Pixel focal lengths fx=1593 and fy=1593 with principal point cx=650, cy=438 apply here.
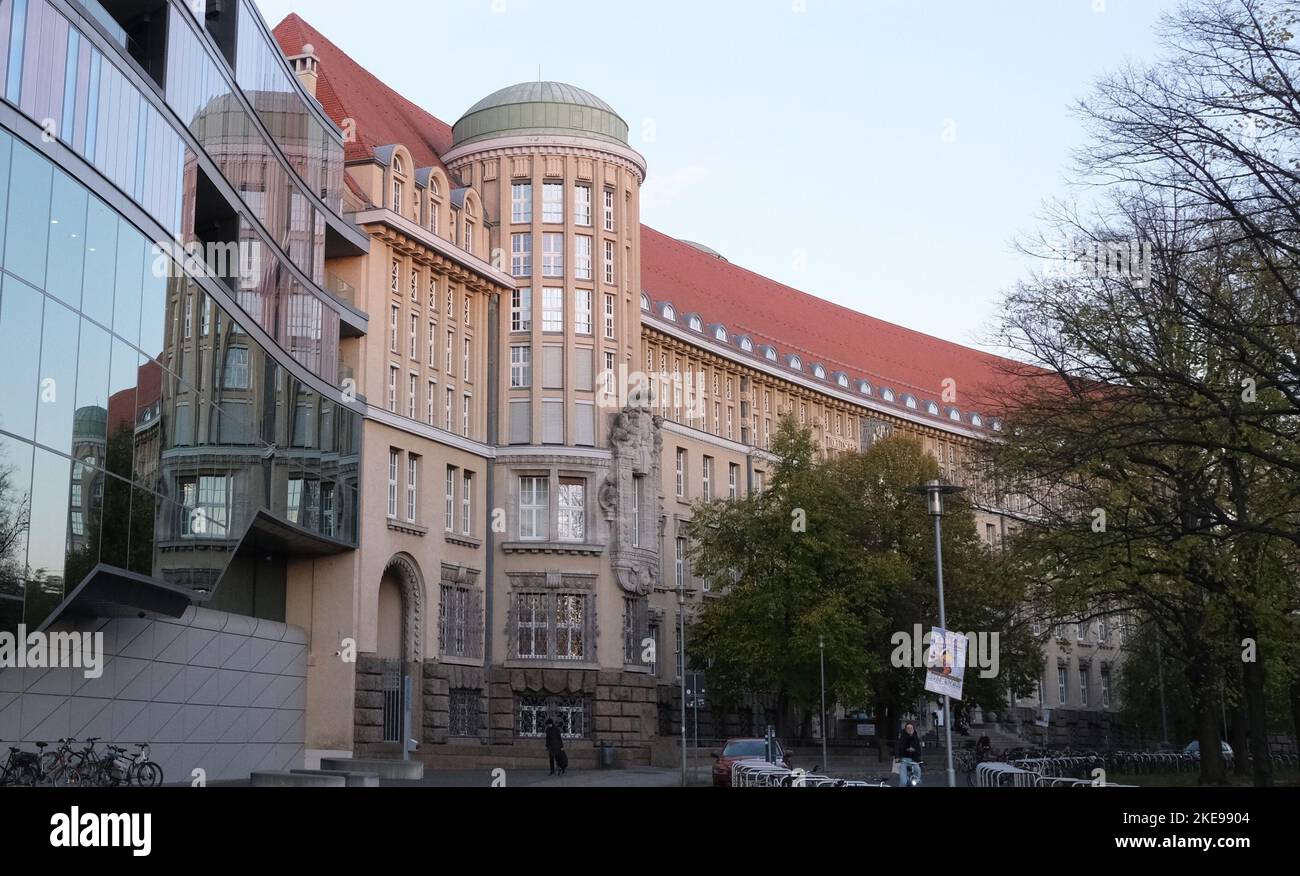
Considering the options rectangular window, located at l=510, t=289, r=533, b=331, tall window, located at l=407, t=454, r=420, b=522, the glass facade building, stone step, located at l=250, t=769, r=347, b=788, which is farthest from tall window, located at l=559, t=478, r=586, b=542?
stone step, located at l=250, t=769, r=347, b=788

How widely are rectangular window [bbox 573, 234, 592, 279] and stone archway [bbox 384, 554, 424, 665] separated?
42.7 ft

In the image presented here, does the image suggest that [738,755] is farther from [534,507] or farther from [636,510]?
[636,510]

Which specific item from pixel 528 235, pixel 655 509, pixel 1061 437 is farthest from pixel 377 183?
pixel 1061 437

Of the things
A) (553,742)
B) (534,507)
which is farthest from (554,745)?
(534,507)

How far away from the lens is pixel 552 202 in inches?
2275

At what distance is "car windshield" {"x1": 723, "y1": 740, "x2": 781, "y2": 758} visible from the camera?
3991 centimetres

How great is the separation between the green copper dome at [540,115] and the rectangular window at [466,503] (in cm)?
1294

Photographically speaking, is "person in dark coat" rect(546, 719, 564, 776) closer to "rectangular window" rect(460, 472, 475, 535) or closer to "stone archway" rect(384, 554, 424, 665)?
"stone archway" rect(384, 554, 424, 665)

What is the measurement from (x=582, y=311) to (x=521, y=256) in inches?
116

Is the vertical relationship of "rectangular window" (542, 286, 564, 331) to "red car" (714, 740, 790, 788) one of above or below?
above

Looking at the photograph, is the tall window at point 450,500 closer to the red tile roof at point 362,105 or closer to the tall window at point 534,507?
the tall window at point 534,507

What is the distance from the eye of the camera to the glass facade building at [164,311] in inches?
957

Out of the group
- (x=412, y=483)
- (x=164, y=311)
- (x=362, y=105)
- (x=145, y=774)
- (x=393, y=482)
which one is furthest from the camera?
(x=362, y=105)
